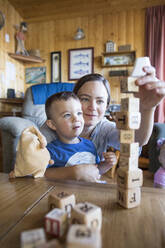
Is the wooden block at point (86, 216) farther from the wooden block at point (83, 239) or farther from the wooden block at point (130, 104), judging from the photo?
the wooden block at point (130, 104)

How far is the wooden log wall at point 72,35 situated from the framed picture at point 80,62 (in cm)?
9

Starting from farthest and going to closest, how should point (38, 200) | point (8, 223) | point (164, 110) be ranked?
1. point (164, 110)
2. point (38, 200)
3. point (8, 223)

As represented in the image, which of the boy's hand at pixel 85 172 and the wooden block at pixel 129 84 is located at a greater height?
the wooden block at pixel 129 84

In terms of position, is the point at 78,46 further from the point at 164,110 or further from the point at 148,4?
the point at 164,110

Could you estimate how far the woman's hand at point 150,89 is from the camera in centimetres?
52

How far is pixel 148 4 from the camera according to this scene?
10.6ft

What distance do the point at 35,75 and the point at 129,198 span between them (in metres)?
3.86

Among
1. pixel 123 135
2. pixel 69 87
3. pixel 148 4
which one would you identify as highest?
pixel 148 4

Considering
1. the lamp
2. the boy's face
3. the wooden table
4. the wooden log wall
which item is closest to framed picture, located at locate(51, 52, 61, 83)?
the wooden log wall

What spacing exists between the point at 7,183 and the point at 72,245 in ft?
1.42

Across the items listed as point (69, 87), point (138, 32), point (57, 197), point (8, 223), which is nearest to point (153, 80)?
point (57, 197)

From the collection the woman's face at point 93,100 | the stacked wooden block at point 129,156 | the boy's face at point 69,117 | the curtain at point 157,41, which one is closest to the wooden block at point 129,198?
the stacked wooden block at point 129,156

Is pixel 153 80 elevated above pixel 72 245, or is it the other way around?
pixel 153 80

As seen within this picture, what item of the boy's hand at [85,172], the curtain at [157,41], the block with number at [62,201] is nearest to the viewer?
the block with number at [62,201]
